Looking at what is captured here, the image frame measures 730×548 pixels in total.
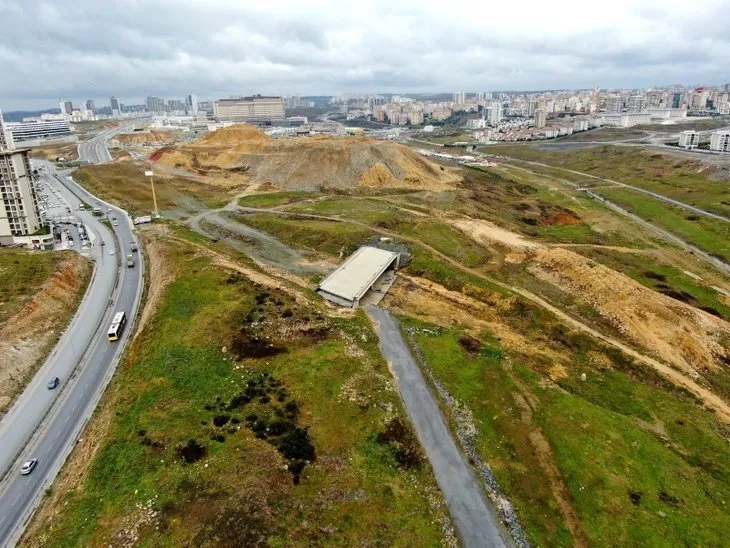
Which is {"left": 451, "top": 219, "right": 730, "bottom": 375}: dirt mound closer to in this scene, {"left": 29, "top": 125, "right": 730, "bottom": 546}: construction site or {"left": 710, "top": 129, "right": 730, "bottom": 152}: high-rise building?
{"left": 29, "top": 125, "right": 730, "bottom": 546}: construction site

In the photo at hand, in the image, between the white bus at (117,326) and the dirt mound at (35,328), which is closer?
the dirt mound at (35,328)

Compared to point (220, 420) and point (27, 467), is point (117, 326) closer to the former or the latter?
point (27, 467)

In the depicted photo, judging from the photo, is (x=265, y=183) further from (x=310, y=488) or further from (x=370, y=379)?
(x=310, y=488)

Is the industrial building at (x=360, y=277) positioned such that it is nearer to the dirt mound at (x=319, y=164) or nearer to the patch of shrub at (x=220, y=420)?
the patch of shrub at (x=220, y=420)

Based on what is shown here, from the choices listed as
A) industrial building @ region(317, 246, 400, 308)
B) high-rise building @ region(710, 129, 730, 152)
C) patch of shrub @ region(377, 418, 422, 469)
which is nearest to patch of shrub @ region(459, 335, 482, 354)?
industrial building @ region(317, 246, 400, 308)

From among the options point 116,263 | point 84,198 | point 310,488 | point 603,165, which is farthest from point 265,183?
point 603,165

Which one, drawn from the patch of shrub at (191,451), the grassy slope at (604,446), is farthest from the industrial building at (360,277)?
the patch of shrub at (191,451)
